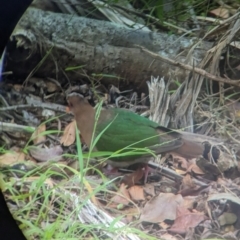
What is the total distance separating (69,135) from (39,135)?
0.08 meters

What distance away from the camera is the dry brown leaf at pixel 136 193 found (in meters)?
1.04

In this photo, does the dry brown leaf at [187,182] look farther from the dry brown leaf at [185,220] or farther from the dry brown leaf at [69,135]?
the dry brown leaf at [69,135]

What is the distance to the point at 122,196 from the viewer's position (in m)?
1.05

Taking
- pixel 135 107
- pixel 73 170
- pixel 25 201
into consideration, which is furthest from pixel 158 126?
pixel 25 201

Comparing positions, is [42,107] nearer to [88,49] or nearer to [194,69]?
[88,49]

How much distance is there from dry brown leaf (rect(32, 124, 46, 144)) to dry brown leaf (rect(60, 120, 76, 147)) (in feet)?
0.17

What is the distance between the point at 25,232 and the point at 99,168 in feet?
0.79

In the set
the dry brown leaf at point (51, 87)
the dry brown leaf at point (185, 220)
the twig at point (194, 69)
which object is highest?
the twig at point (194, 69)

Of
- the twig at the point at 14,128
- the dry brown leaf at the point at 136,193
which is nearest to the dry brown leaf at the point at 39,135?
the twig at the point at 14,128

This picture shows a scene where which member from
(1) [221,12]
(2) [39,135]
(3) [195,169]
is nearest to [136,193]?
(3) [195,169]

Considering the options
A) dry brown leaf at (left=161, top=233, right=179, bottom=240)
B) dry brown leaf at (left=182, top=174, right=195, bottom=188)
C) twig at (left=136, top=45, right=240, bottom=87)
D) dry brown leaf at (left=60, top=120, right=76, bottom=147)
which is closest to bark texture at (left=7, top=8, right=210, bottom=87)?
twig at (left=136, top=45, right=240, bottom=87)

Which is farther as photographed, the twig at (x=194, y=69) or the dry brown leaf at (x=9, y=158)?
the dry brown leaf at (x=9, y=158)

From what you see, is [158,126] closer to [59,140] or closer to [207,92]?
[207,92]

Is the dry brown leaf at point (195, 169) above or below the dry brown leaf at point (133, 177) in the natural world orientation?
above
